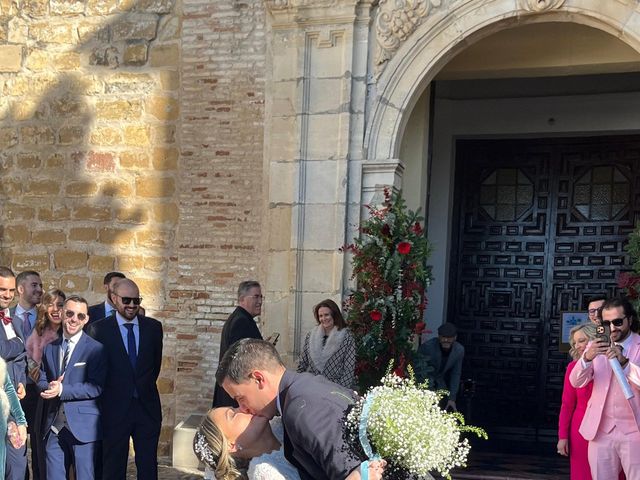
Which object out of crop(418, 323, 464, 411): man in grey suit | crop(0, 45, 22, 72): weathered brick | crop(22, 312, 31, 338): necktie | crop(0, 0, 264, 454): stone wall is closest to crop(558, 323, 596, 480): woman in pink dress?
crop(418, 323, 464, 411): man in grey suit

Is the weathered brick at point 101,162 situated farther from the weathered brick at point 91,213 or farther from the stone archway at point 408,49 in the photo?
the stone archway at point 408,49

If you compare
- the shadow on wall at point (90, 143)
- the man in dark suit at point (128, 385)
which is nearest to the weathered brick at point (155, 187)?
the shadow on wall at point (90, 143)

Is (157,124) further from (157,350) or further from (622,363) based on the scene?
(622,363)

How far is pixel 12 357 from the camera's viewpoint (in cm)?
634

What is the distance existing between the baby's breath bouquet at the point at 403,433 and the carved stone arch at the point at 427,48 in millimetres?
5056

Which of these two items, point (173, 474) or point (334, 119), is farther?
point (334, 119)

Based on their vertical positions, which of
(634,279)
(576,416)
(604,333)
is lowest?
(576,416)

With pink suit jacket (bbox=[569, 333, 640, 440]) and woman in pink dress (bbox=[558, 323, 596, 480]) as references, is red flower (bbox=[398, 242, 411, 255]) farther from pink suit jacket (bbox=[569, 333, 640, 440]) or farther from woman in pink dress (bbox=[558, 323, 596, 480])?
pink suit jacket (bbox=[569, 333, 640, 440])

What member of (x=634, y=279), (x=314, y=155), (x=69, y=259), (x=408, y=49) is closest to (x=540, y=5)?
(x=408, y=49)

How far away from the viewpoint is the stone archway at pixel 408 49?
818 cm

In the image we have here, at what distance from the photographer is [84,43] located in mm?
9711

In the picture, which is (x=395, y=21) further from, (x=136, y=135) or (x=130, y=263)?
(x=130, y=263)

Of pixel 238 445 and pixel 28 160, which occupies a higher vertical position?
pixel 28 160

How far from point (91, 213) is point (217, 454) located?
6476 millimetres
